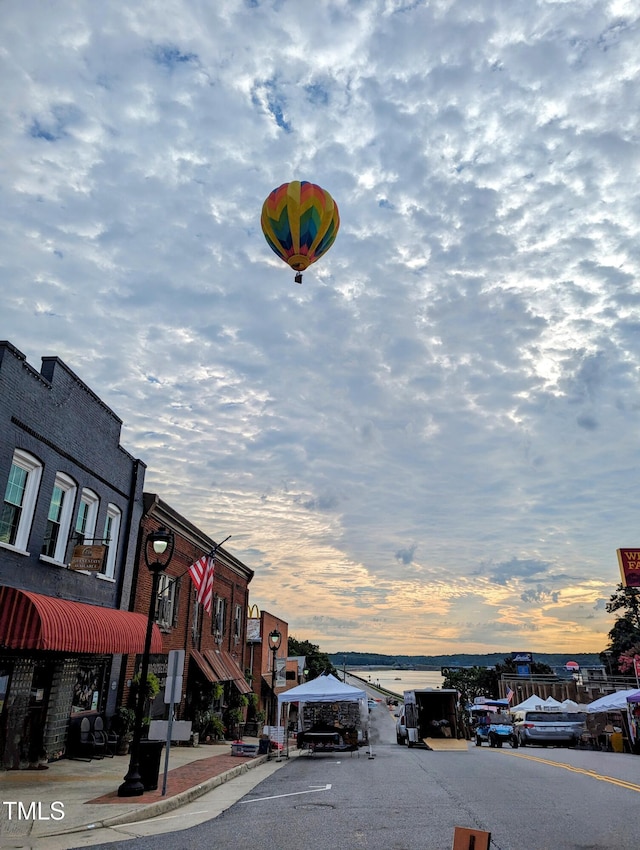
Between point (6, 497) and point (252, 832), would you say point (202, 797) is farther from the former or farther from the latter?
point (6, 497)

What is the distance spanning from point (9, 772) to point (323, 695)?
36.7ft

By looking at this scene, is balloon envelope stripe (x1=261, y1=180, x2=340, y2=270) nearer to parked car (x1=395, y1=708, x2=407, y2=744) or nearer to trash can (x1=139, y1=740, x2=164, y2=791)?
trash can (x1=139, y1=740, x2=164, y2=791)

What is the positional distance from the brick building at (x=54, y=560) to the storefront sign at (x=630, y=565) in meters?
31.4

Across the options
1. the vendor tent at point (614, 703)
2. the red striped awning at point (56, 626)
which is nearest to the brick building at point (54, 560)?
the red striped awning at point (56, 626)

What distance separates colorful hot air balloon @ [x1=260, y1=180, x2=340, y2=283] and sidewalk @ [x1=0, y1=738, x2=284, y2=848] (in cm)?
1362

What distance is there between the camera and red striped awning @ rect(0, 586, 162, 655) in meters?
12.1

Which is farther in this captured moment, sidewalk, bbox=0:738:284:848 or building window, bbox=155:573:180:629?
building window, bbox=155:573:180:629

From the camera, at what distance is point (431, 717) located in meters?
28.9

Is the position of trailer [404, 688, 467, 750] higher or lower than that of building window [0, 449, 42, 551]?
lower

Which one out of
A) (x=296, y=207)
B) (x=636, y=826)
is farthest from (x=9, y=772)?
(x=296, y=207)

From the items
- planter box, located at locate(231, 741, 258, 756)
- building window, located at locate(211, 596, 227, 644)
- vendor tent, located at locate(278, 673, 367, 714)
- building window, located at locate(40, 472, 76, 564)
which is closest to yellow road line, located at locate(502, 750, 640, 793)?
vendor tent, located at locate(278, 673, 367, 714)

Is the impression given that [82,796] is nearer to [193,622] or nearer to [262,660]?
[193,622]

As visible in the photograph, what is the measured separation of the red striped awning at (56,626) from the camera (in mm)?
12055

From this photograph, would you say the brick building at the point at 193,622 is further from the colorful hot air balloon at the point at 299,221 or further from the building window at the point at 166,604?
the colorful hot air balloon at the point at 299,221
